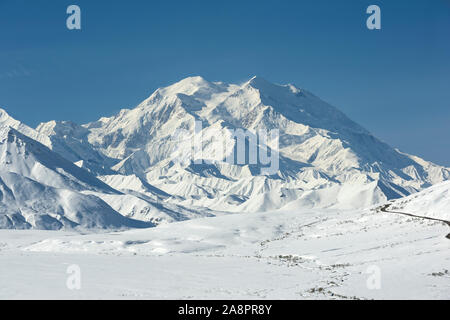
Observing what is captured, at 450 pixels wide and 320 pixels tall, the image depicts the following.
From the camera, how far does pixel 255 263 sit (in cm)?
6556

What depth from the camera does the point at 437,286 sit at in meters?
46.5

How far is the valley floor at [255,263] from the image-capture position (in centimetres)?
4609

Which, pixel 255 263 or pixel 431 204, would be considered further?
pixel 431 204

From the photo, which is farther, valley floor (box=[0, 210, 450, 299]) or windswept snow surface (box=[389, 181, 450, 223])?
windswept snow surface (box=[389, 181, 450, 223])

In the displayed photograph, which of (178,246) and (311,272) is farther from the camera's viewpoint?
(178,246)

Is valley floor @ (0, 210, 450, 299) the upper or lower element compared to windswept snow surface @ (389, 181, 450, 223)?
lower

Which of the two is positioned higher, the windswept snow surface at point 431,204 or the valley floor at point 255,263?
the windswept snow surface at point 431,204

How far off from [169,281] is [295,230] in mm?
49629

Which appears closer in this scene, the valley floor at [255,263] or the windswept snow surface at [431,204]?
the valley floor at [255,263]

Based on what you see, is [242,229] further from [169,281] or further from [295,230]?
[169,281]

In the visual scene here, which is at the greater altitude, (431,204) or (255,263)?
(431,204)

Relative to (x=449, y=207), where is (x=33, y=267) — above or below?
below

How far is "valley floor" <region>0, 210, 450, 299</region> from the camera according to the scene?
46094 millimetres
